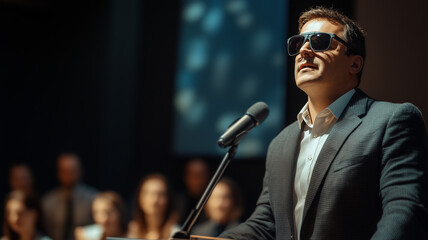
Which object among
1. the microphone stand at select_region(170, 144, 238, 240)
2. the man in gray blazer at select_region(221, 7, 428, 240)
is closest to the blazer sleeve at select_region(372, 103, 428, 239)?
the man in gray blazer at select_region(221, 7, 428, 240)

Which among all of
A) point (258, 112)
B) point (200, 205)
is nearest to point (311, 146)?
point (258, 112)

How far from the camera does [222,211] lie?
12.6ft

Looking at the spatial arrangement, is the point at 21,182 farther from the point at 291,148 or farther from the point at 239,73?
the point at 291,148

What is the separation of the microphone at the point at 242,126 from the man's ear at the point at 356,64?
306 millimetres

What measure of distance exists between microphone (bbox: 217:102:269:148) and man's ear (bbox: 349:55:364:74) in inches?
12.1

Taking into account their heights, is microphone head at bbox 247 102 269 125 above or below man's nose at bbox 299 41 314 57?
below

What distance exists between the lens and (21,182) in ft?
19.8

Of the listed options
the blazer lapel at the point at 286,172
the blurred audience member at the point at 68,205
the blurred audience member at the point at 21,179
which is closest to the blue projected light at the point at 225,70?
the blurred audience member at the point at 68,205

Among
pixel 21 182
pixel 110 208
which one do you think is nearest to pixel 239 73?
pixel 110 208

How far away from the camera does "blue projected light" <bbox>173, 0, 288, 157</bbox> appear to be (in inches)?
204

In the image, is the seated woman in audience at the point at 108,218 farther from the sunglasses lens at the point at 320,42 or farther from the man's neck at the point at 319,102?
the sunglasses lens at the point at 320,42

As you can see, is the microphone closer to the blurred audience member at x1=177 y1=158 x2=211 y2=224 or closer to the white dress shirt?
the white dress shirt

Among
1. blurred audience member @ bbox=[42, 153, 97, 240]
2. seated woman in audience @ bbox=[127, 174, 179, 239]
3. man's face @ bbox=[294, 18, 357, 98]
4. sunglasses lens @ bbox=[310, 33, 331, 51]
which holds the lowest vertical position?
blurred audience member @ bbox=[42, 153, 97, 240]

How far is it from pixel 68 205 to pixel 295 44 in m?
3.94
